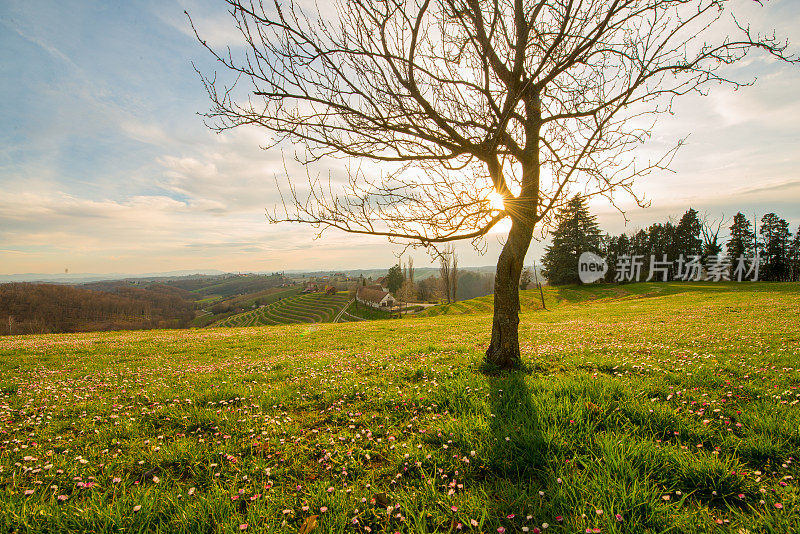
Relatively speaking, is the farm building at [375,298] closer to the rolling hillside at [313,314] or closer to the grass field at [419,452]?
the rolling hillside at [313,314]

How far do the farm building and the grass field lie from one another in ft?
276

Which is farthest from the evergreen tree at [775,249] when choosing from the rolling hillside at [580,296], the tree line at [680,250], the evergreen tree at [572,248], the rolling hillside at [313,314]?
the rolling hillside at [313,314]

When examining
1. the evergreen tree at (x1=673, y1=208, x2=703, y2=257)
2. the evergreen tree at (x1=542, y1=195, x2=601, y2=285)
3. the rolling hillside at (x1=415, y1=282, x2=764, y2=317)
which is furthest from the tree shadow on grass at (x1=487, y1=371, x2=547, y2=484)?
the evergreen tree at (x1=673, y1=208, x2=703, y2=257)

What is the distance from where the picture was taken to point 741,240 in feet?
221

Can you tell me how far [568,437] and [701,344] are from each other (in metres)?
9.29

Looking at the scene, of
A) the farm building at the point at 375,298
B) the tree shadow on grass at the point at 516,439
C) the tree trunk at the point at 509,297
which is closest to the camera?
the tree shadow on grass at the point at 516,439

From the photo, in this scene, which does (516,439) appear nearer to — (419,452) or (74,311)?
(419,452)

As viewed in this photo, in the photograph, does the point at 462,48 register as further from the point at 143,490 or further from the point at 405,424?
the point at 143,490

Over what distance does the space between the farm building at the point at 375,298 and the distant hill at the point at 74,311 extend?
61298 mm

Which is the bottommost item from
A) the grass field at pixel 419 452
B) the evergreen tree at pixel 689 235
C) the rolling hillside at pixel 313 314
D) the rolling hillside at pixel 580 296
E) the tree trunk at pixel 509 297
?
the rolling hillside at pixel 313 314

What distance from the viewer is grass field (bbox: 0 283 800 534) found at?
8.82 ft

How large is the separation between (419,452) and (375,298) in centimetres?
9453

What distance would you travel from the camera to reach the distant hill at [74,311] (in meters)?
78.5

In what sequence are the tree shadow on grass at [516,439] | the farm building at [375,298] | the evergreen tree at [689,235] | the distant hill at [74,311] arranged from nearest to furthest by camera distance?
the tree shadow on grass at [516,439], the evergreen tree at [689,235], the distant hill at [74,311], the farm building at [375,298]
